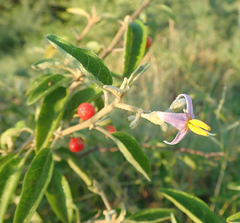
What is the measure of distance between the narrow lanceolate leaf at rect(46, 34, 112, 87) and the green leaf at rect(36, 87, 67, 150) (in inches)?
11.0

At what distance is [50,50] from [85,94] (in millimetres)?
435

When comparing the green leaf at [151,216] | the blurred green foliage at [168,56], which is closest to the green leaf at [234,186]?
the green leaf at [151,216]

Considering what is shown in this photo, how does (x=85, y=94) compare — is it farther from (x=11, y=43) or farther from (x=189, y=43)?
(x=11, y=43)

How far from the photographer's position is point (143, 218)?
90 cm

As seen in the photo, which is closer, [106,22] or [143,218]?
[143,218]

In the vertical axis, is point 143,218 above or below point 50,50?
below

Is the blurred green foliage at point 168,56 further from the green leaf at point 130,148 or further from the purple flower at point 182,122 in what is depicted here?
the purple flower at point 182,122

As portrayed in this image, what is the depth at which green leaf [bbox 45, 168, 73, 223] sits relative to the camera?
840mm

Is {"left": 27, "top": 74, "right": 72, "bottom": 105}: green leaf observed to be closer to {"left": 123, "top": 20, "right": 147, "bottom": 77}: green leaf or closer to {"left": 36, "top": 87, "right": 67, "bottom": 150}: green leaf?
{"left": 36, "top": 87, "right": 67, "bottom": 150}: green leaf

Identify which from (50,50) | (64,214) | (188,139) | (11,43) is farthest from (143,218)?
(11,43)

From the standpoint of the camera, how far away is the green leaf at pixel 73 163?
35.3 inches

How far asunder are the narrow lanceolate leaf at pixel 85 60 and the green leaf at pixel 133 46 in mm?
257

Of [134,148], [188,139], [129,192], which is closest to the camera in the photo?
[134,148]

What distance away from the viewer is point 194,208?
85 cm
